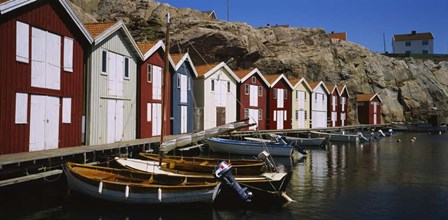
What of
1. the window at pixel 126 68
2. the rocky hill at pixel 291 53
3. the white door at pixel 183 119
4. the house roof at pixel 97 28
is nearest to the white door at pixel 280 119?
the rocky hill at pixel 291 53

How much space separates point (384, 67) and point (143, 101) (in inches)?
3253

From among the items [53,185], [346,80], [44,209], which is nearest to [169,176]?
[44,209]

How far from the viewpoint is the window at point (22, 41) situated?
20.7m

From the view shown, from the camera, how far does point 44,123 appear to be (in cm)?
2261

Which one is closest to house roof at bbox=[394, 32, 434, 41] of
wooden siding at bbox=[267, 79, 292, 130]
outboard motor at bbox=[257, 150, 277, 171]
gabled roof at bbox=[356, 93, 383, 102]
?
gabled roof at bbox=[356, 93, 383, 102]

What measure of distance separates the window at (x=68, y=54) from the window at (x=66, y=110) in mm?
1912

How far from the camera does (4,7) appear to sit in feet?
63.2

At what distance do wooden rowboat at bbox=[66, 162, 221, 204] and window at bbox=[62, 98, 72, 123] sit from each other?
5.58 m

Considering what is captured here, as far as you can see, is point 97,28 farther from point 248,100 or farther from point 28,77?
point 248,100

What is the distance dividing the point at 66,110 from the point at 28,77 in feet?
11.8

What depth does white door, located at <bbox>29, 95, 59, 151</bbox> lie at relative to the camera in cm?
2189

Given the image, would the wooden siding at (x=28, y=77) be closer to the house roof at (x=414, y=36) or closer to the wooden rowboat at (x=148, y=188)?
the wooden rowboat at (x=148, y=188)

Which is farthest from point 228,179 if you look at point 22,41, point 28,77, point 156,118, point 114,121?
point 156,118

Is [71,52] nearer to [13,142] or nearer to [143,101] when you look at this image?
[13,142]
